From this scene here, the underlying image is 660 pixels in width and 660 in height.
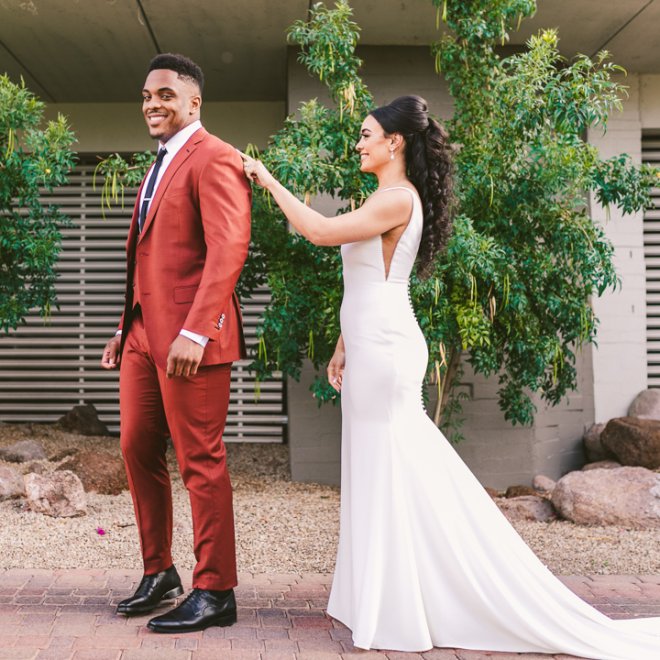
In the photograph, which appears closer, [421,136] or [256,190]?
[421,136]

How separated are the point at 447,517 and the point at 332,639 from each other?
665 mm

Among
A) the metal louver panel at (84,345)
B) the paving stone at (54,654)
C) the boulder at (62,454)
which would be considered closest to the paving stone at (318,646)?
the paving stone at (54,654)

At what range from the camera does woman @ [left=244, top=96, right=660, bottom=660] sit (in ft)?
10.5

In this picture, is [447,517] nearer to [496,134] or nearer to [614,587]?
[614,587]

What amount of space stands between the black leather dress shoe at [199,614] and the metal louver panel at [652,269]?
6267mm

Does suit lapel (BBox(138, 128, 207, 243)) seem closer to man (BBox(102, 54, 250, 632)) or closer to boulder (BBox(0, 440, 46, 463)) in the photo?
man (BBox(102, 54, 250, 632))

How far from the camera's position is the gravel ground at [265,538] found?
15.7ft

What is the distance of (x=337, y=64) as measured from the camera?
585 centimetres

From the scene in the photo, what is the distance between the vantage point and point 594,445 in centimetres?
783

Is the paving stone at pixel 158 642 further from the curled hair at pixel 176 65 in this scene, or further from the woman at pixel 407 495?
the curled hair at pixel 176 65

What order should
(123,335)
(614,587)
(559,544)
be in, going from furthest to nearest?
(559,544), (614,587), (123,335)

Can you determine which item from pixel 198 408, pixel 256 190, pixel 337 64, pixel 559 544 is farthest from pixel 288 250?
pixel 198 408

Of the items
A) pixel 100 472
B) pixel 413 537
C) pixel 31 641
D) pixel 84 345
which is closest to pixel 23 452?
pixel 100 472

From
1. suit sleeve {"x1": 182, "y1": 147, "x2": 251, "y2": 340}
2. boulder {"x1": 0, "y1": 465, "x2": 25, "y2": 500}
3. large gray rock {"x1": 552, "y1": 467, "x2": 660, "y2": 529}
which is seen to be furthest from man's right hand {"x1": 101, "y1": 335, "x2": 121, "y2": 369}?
large gray rock {"x1": 552, "y1": 467, "x2": 660, "y2": 529}
